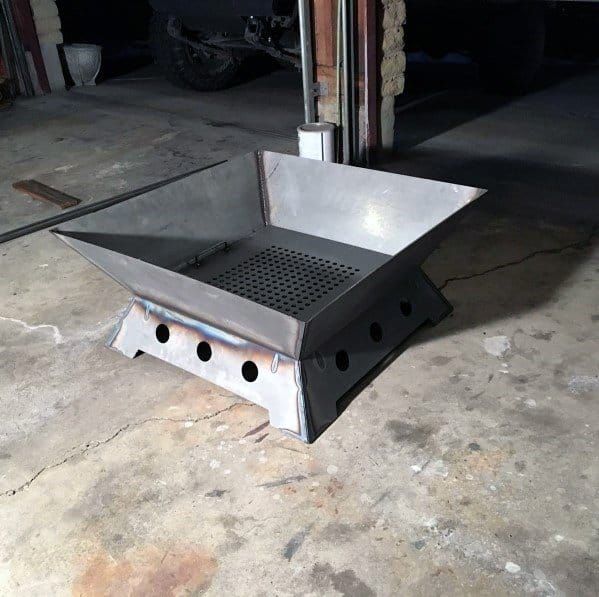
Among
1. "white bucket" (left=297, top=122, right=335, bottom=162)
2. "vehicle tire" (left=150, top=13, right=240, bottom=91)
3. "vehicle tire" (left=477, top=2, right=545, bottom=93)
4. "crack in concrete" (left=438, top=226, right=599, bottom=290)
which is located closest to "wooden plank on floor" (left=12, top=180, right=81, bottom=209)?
"white bucket" (left=297, top=122, right=335, bottom=162)

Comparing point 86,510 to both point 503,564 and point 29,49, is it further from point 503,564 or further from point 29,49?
point 29,49

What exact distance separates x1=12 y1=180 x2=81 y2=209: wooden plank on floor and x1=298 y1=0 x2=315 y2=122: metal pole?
1.37 meters

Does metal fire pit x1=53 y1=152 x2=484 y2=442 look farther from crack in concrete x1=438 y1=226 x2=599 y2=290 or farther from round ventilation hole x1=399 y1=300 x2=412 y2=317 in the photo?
crack in concrete x1=438 y1=226 x2=599 y2=290

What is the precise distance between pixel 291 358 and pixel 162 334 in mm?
528

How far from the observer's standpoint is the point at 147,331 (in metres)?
2.02

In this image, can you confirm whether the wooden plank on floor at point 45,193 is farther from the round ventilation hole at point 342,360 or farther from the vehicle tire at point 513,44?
the vehicle tire at point 513,44

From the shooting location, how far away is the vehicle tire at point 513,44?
15.5ft

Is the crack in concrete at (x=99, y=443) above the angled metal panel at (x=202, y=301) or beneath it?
beneath

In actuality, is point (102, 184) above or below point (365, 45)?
below

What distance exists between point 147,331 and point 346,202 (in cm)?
83

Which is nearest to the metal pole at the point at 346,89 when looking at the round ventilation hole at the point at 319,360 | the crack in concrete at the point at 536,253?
the crack in concrete at the point at 536,253

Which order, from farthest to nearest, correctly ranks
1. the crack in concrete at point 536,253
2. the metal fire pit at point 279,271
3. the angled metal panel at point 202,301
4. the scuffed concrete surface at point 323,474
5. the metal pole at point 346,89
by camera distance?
1. the metal pole at point 346,89
2. the crack in concrete at point 536,253
3. the metal fire pit at point 279,271
4. the angled metal panel at point 202,301
5. the scuffed concrete surface at point 323,474

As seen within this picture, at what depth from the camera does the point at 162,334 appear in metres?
2.02

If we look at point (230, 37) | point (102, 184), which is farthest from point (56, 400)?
point (230, 37)
